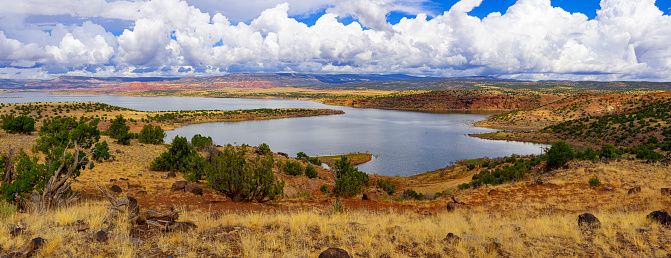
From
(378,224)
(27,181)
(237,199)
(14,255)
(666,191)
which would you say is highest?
(27,181)

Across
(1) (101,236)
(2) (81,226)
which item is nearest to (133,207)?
(2) (81,226)

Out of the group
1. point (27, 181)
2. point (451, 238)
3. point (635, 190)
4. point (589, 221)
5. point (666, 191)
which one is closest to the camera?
point (451, 238)

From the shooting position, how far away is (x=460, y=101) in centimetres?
13288

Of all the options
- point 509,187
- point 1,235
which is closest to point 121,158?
point 1,235

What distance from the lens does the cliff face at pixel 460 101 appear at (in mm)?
124125

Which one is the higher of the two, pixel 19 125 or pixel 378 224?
pixel 19 125

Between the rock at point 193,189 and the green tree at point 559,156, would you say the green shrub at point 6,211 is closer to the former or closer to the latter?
the rock at point 193,189

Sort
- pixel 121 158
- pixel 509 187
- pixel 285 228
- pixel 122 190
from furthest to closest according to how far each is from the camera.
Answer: pixel 121 158 < pixel 509 187 < pixel 122 190 < pixel 285 228

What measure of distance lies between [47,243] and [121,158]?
17793 mm

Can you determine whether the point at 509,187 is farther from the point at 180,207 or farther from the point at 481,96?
the point at 481,96

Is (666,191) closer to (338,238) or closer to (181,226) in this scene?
(338,238)

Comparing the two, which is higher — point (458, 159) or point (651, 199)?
point (651, 199)

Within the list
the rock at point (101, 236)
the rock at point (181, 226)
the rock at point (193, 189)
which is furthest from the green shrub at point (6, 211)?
the rock at point (193, 189)

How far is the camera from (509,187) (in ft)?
53.1
